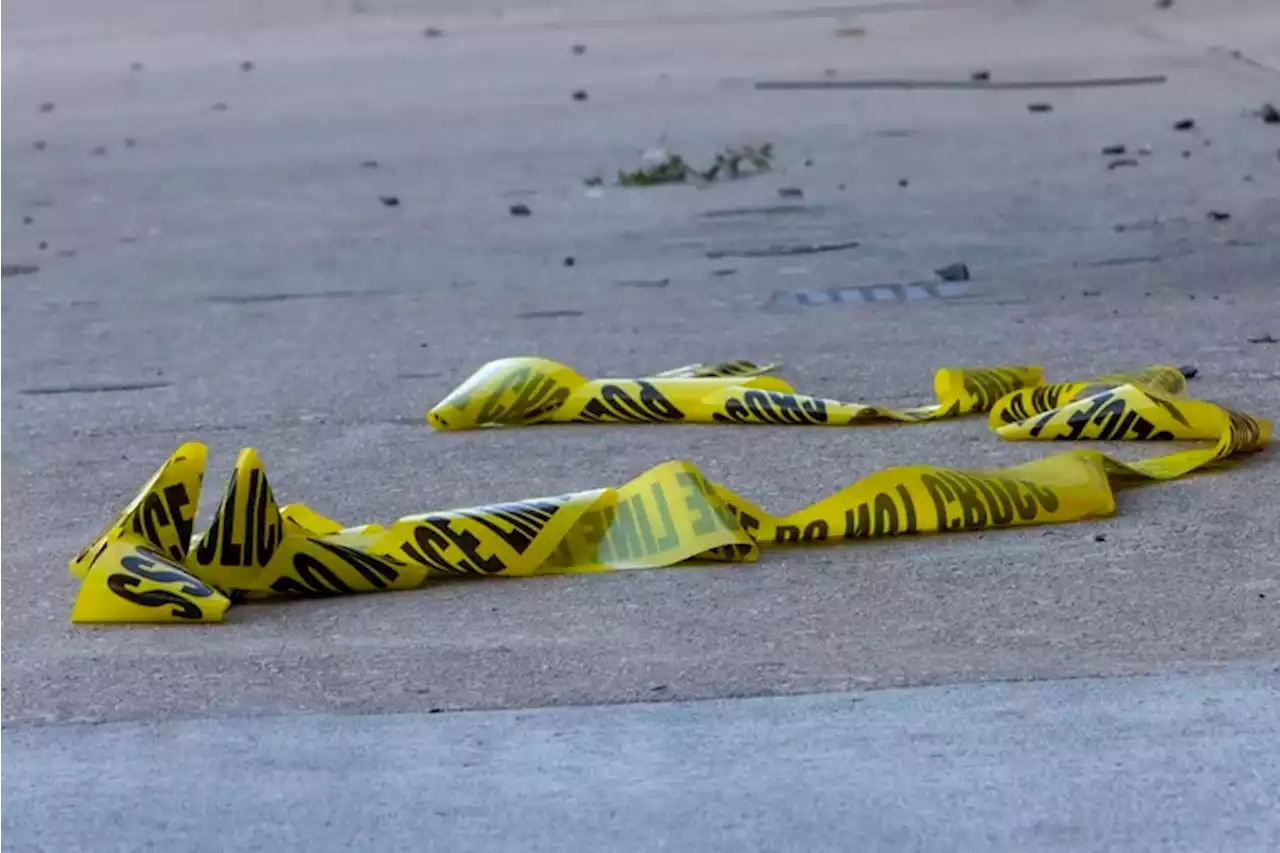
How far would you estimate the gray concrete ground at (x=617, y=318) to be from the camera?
4.02 metres

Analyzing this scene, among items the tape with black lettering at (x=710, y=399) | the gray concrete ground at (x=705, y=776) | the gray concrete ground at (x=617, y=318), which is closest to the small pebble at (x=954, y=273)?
the gray concrete ground at (x=617, y=318)

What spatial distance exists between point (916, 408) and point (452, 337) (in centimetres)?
201

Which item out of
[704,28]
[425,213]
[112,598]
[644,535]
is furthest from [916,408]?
[704,28]

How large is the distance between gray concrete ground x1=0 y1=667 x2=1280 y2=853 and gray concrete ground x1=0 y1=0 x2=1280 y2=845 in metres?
0.12

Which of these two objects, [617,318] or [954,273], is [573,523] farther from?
[954,273]

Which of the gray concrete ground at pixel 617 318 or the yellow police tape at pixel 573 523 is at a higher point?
the yellow police tape at pixel 573 523

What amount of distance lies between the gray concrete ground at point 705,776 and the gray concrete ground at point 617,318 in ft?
0.41

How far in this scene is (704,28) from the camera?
1970cm

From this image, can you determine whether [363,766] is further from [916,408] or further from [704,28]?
[704,28]

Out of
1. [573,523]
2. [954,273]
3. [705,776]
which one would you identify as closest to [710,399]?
[573,523]

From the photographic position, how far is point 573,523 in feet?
15.4

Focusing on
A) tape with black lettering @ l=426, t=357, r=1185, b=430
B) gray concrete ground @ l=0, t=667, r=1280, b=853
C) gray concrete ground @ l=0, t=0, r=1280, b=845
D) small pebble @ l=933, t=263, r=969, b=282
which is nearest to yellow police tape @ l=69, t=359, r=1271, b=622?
gray concrete ground @ l=0, t=0, r=1280, b=845

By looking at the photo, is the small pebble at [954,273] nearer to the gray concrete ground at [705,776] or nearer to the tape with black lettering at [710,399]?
the tape with black lettering at [710,399]

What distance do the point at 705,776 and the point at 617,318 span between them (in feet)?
14.4
